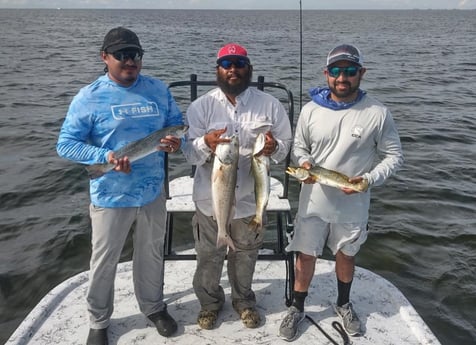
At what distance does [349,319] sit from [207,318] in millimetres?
1549

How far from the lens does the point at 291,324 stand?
4.64 metres

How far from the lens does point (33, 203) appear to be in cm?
1068

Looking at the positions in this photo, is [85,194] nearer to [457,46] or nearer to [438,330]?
[438,330]

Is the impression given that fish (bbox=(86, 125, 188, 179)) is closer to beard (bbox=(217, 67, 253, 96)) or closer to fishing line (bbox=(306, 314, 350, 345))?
beard (bbox=(217, 67, 253, 96))

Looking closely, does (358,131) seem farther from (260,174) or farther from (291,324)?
(291,324)

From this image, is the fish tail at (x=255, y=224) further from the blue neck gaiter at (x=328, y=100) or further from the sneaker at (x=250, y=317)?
the blue neck gaiter at (x=328, y=100)

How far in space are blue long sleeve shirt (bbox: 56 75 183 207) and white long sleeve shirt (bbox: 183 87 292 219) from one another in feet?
0.97

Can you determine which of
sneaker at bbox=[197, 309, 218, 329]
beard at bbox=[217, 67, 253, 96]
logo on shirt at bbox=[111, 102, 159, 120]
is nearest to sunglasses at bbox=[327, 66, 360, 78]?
beard at bbox=[217, 67, 253, 96]

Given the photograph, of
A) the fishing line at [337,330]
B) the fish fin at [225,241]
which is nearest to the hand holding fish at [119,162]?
the fish fin at [225,241]

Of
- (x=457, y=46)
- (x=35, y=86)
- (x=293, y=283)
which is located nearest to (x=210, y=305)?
(x=293, y=283)

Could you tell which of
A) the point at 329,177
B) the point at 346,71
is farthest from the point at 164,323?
the point at 346,71

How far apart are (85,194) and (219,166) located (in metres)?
8.15

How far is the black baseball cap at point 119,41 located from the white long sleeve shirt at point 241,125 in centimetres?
85

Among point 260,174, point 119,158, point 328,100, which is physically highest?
point 328,100
